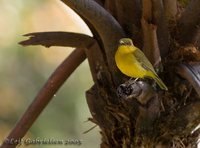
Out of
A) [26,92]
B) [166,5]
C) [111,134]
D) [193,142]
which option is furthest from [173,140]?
[26,92]

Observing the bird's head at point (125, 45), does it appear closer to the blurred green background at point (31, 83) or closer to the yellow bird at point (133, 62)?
the yellow bird at point (133, 62)

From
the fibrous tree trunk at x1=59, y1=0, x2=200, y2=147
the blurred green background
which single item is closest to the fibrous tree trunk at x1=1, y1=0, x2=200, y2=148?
the fibrous tree trunk at x1=59, y1=0, x2=200, y2=147

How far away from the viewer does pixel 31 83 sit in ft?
11.6

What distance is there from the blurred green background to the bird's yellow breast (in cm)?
120

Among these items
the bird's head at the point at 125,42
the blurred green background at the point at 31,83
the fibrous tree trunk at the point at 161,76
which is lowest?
the blurred green background at the point at 31,83

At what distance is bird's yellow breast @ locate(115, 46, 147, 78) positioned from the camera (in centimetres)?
207

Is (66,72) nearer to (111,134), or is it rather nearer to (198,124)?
(111,134)

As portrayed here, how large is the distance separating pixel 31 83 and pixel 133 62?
139cm

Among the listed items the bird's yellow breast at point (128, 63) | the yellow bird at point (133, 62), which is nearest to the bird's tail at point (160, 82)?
the yellow bird at point (133, 62)

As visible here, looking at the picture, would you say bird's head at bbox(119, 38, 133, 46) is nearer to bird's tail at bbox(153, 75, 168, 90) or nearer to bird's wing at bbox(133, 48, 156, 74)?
bird's wing at bbox(133, 48, 156, 74)

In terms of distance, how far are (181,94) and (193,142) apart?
0.23 metres

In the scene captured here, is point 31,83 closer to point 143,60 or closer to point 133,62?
point 133,62

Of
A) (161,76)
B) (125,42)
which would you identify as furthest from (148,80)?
(125,42)

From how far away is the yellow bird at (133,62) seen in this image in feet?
6.63
